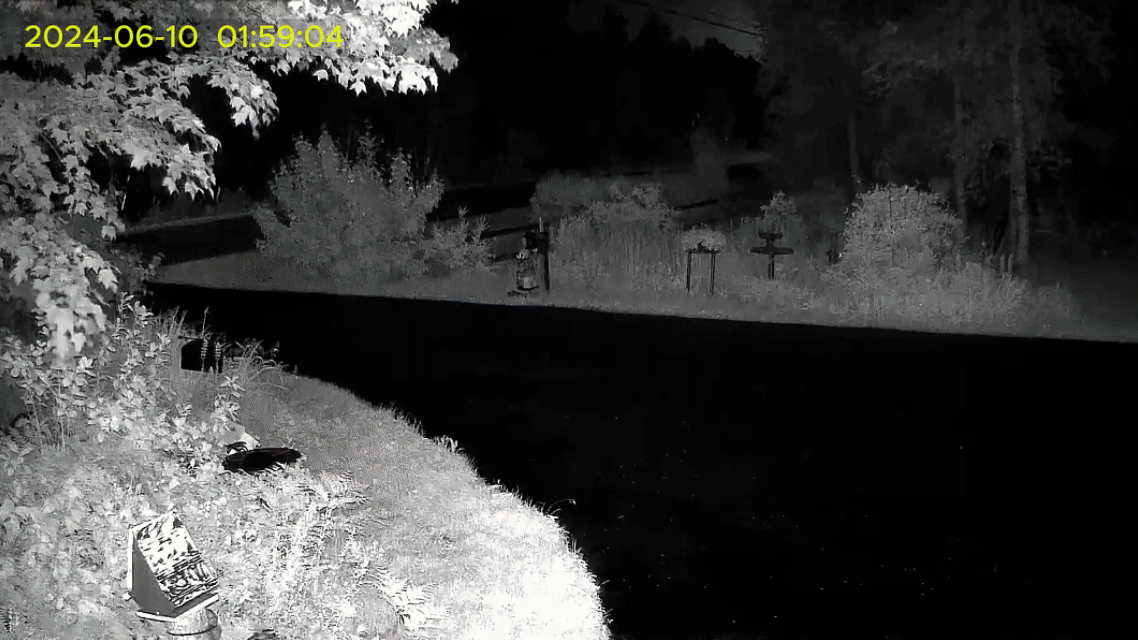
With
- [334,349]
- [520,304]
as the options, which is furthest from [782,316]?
[334,349]

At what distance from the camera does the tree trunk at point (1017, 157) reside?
15164 mm

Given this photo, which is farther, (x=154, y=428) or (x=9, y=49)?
(x=154, y=428)

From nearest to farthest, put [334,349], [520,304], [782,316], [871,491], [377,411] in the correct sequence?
[871,491], [377,411], [334,349], [782,316], [520,304]

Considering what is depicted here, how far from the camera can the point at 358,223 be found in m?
17.7

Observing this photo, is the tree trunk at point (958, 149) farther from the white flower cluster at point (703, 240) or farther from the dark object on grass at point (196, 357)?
the dark object on grass at point (196, 357)

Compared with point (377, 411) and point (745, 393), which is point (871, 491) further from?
point (377, 411)

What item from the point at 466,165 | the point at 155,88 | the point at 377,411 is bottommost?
the point at 377,411

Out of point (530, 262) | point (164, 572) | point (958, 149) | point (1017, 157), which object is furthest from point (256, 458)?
point (958, 149)

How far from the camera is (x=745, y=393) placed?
10.1 m

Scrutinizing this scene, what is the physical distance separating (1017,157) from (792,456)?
9.69 m

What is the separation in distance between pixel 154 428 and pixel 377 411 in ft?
10.5
